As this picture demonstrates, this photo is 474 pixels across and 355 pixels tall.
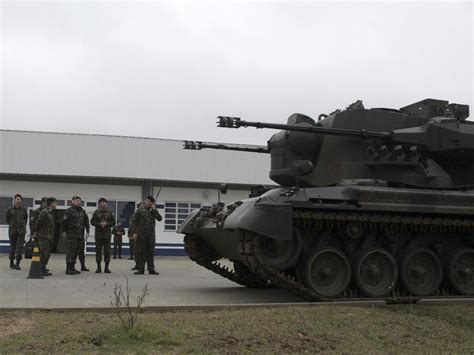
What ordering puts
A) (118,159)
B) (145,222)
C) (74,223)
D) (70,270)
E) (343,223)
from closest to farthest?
(343,223) < (70,270) < (74,223) < (145,222) < (118,159)

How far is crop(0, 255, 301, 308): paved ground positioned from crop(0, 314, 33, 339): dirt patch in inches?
35.4

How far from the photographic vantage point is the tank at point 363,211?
9805 millimetres

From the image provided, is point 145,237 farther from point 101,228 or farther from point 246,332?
point 246,332

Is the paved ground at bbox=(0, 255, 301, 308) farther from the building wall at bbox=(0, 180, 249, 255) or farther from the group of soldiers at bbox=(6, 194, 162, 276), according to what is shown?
the building wall at bbox=(0, 180, 249, 255)

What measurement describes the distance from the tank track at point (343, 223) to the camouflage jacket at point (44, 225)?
5995 mm

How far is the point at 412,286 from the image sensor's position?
10.6m

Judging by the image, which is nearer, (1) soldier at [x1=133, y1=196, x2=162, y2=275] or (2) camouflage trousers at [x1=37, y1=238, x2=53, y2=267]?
(2) camouflage trousers at [x1=37, y1=238, x2=53, y2=267]

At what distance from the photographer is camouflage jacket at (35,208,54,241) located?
13.8 m

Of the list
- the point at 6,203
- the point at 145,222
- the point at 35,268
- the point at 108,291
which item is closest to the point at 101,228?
the point at 145,222

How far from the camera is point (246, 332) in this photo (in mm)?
6992

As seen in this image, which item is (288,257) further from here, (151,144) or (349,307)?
(151,144)

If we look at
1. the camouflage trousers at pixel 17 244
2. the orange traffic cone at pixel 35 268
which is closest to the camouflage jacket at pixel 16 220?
the camouflage trousers at pixel 17 244

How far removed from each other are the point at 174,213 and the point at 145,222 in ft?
40.8

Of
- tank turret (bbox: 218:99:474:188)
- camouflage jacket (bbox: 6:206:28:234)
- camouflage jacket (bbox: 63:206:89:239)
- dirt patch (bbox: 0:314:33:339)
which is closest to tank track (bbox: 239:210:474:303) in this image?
tank turret (bbox: 218:99:474:188)
